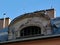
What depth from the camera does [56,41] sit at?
15.1m

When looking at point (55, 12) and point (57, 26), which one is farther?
point (55, 12)

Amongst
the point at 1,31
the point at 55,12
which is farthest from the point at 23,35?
the point at 55,12

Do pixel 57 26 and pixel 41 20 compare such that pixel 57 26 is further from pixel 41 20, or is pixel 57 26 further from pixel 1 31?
pixel 1 31

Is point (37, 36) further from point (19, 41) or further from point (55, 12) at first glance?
point (55, 12)

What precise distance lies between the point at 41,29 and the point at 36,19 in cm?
61

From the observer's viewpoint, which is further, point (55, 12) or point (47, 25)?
point (55, 12)

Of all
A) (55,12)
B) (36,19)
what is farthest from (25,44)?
(55,12)

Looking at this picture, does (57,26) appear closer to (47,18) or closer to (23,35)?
(47,18)

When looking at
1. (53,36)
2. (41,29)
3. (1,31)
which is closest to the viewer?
(53,36)

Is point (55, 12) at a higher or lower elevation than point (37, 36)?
higher

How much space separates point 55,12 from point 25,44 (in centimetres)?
361

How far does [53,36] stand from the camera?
15.0m

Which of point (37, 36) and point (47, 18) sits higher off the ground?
point (47, 18)

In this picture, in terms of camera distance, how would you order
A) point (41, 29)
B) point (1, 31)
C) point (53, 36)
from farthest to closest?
point (1, 31) < point (41, 29) < point (53, 36)
